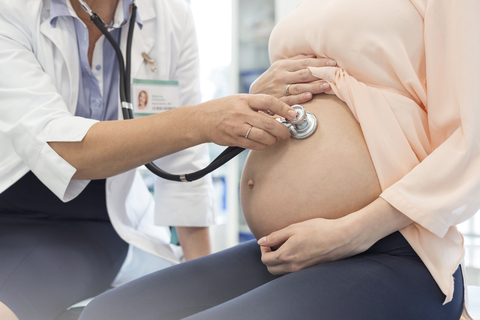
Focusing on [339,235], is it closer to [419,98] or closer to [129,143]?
[419,98]

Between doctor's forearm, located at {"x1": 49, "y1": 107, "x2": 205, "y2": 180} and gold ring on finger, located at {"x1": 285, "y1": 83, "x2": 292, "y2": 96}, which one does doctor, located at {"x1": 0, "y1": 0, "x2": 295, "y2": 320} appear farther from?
gold ring on finger, located at {"x1": 285, "y1": 83, "x2": 292, "y2": 96}

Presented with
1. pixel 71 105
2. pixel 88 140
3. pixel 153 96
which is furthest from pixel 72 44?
pixel 88 140

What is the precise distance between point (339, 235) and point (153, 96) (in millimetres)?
863

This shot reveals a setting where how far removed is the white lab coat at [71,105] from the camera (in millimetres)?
945

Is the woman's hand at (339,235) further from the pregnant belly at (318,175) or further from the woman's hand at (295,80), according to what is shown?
the woman's hand at (295,80)

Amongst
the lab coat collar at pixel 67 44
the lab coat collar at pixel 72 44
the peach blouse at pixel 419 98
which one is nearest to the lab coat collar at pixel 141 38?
the lab coat collar at pixel 72 44

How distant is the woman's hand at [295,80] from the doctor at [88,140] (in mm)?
A: 122

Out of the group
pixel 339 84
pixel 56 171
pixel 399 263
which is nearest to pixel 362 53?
pixel 339 84

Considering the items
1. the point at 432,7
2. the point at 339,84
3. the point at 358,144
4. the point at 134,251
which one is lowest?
the point at 134,251

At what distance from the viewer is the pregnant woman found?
673 mm

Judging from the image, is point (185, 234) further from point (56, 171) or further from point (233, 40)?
point (233, 40)

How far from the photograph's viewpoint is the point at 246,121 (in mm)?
789

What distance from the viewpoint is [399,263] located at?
2.36 feet

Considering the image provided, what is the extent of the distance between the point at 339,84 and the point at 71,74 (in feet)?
2.65
